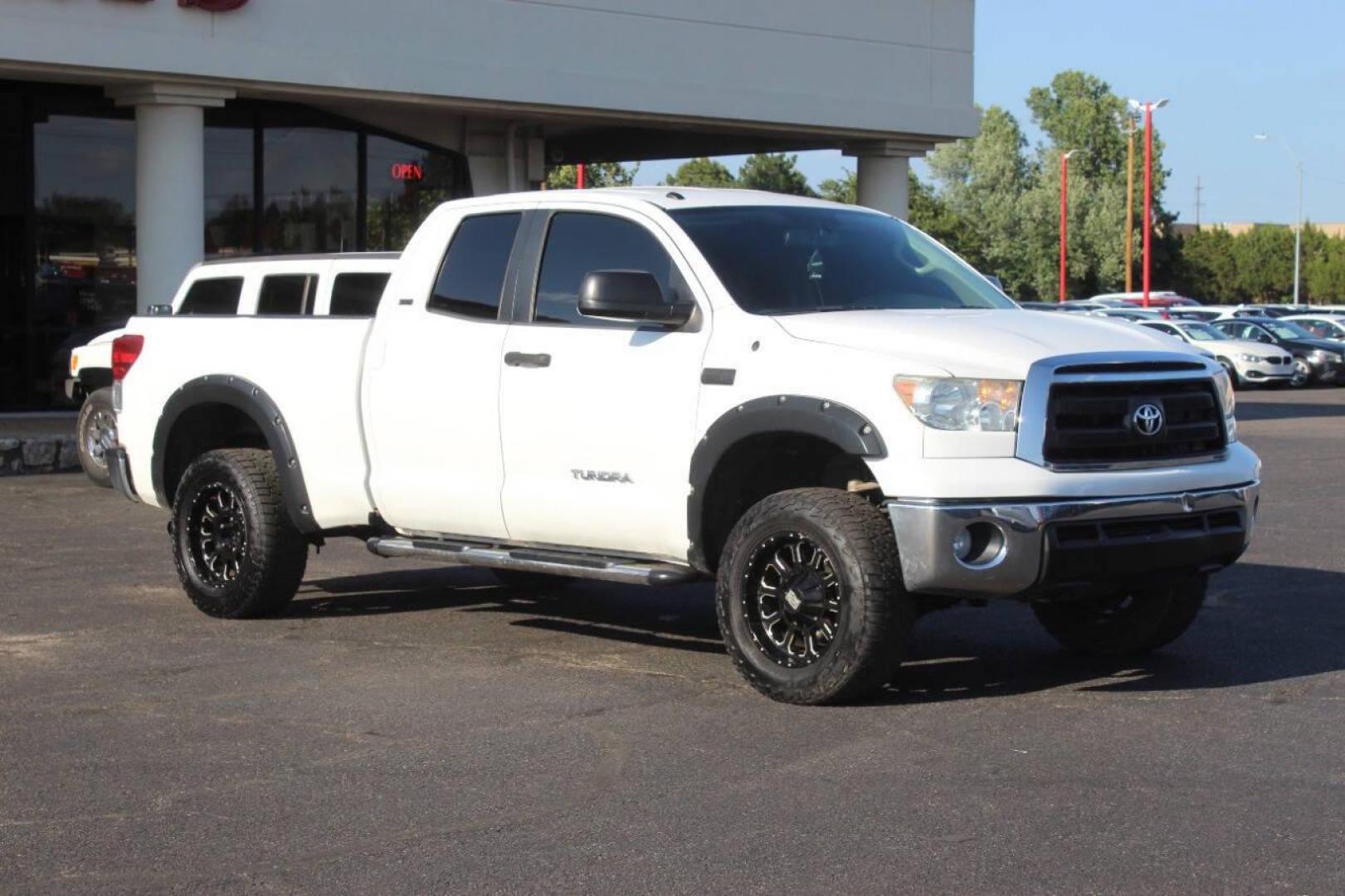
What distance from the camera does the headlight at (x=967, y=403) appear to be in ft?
22.9

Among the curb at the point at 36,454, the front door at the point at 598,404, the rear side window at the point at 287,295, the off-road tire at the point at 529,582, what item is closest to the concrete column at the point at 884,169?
the curb at the point at 36,454

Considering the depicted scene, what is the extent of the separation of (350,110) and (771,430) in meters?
17.6

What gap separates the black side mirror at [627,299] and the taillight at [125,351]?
3.65 metres

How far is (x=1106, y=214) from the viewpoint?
100125mm

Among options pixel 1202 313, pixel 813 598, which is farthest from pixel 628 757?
pixel 1202 313

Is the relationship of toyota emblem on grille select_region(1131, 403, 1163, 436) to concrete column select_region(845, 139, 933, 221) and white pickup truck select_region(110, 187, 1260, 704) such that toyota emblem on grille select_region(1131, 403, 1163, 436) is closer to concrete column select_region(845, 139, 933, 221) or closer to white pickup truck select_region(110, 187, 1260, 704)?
white pickup truck select_region(110, 187, 1260, 704)

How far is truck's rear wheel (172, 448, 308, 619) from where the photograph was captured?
948cm

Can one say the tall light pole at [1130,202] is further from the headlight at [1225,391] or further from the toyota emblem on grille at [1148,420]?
the toyota emblem on grille at [1148,420]

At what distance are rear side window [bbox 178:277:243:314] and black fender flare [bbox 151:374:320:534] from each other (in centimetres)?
141

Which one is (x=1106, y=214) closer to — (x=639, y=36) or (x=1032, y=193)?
Answer: (x=1032, y=193)

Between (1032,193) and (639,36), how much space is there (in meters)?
82.5

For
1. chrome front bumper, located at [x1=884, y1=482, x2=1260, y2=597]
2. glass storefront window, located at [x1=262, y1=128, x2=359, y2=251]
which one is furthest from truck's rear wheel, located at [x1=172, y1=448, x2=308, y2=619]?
glass storefront window, located at [x1=262, y1=128, x2=359, y2=251]

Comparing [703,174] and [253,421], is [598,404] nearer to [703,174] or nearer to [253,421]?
[253,421]

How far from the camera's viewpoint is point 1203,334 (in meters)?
41.3
